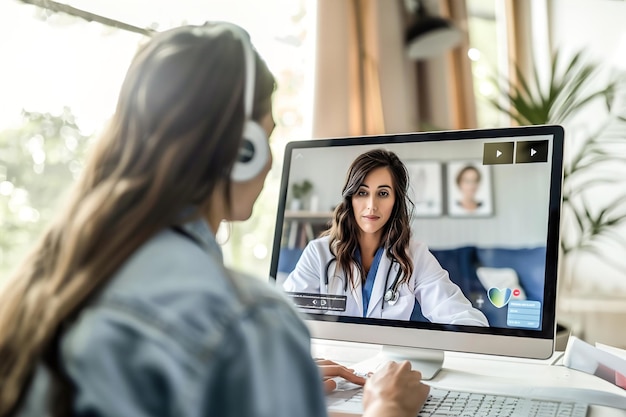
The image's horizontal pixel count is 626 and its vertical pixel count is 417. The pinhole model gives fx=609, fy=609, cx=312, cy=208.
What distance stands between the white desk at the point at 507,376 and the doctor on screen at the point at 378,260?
0.12 m

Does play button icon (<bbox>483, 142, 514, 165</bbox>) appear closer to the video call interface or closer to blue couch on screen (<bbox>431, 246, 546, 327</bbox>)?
the video call interface

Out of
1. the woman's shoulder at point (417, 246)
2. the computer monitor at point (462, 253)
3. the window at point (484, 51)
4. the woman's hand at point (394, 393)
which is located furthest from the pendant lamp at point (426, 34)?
the woman's hand at point (394, 393)

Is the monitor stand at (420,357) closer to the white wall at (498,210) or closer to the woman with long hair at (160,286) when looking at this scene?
the white wall at (498,210)

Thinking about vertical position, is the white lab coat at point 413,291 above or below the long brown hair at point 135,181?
below

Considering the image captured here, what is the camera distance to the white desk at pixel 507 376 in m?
1.01

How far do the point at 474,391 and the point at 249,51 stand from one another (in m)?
0.70

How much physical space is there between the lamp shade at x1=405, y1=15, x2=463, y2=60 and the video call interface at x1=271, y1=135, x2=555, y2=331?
5.45ft

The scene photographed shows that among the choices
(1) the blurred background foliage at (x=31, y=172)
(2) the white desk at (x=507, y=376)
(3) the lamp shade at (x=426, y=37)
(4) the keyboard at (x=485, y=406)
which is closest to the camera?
(4) the keyboard at (x=485, y=406)

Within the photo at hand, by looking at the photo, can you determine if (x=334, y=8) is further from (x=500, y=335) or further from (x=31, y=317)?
(x=31, y=317)

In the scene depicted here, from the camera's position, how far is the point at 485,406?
36.6 inches

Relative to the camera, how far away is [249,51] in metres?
0.60

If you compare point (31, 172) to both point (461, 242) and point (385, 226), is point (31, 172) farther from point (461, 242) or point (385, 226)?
point (461, 242)

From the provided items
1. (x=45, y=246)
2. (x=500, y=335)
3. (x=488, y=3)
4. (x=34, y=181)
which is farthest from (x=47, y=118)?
(x=488, y=3)

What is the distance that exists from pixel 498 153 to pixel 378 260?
0.29 m
